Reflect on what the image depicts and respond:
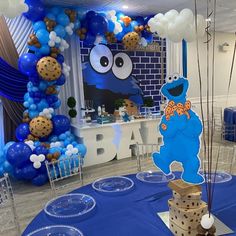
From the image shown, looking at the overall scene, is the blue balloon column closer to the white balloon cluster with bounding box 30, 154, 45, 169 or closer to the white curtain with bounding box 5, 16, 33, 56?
the white balloon cluster with bounding box 30, 154, 45, 169

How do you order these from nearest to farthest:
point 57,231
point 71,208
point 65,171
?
1. point 57,231
2. point 71,208
3. point 65,171

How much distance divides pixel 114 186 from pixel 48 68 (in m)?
2.10

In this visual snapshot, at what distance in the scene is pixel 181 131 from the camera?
1.29 meters

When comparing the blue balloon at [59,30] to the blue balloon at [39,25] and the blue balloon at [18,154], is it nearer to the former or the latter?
the blue balloon at [39,25]

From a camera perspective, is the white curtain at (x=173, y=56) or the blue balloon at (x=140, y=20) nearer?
the blue balloon at (x=140, y=20)

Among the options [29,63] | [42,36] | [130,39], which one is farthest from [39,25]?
[130,39]

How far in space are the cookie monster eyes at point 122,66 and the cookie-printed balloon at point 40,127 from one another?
5.98 feet

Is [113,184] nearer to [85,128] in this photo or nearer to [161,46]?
[85,128]

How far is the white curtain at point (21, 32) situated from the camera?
3814 millimetres

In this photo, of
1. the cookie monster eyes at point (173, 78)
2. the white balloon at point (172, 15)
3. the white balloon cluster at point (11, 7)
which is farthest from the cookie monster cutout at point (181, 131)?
the white balloon at point (172, 15)

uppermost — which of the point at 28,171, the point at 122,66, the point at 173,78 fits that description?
the point at 122,66

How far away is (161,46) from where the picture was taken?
5164mm

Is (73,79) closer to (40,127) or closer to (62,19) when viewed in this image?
(62,19)

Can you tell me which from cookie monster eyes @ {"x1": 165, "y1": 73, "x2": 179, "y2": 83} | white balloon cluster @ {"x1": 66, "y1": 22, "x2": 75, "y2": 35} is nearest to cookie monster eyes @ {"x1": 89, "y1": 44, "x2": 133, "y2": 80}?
white balloon cluster @ {"x1": 66, "y1": 22, "x2": 75, "y2": 35}
